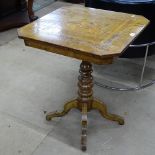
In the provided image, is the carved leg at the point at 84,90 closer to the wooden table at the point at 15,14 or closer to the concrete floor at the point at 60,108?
the concrete floor at the point at 60,108

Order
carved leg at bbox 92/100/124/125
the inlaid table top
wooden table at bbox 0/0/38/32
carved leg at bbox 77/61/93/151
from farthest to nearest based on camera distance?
wooden table at bbox 0/0/38/32 < carved leg at bbox 92/100/124/125 < carved leg at bbox 77/61/93/151 < the inlaid table top

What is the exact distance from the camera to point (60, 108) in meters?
2.03

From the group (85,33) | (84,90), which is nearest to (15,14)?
(84,90)

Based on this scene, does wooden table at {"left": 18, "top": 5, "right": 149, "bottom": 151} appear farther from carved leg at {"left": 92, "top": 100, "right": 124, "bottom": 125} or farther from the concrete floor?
the concrete floor

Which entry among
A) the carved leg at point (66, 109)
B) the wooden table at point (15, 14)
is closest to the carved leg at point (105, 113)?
the carved leg at point (66, 109)

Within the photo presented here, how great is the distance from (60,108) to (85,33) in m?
0.75

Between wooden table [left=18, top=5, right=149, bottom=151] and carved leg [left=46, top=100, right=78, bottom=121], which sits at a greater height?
wooden table [left=18, top=5, right=149, bottom=151]

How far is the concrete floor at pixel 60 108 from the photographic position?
171 cm

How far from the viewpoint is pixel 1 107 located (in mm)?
2041

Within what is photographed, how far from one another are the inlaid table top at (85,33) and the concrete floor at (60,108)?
646mm

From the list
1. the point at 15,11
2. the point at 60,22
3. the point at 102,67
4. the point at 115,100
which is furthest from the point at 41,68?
the point at 15,11

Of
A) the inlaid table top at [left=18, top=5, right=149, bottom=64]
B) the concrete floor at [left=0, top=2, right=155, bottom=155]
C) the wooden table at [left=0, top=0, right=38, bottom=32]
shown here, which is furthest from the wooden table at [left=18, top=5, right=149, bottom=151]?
the wooden table at [left=0, top=0, right=38, bottom=32]

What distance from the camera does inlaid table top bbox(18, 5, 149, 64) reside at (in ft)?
4.34

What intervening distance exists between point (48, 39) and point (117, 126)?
82 cm
